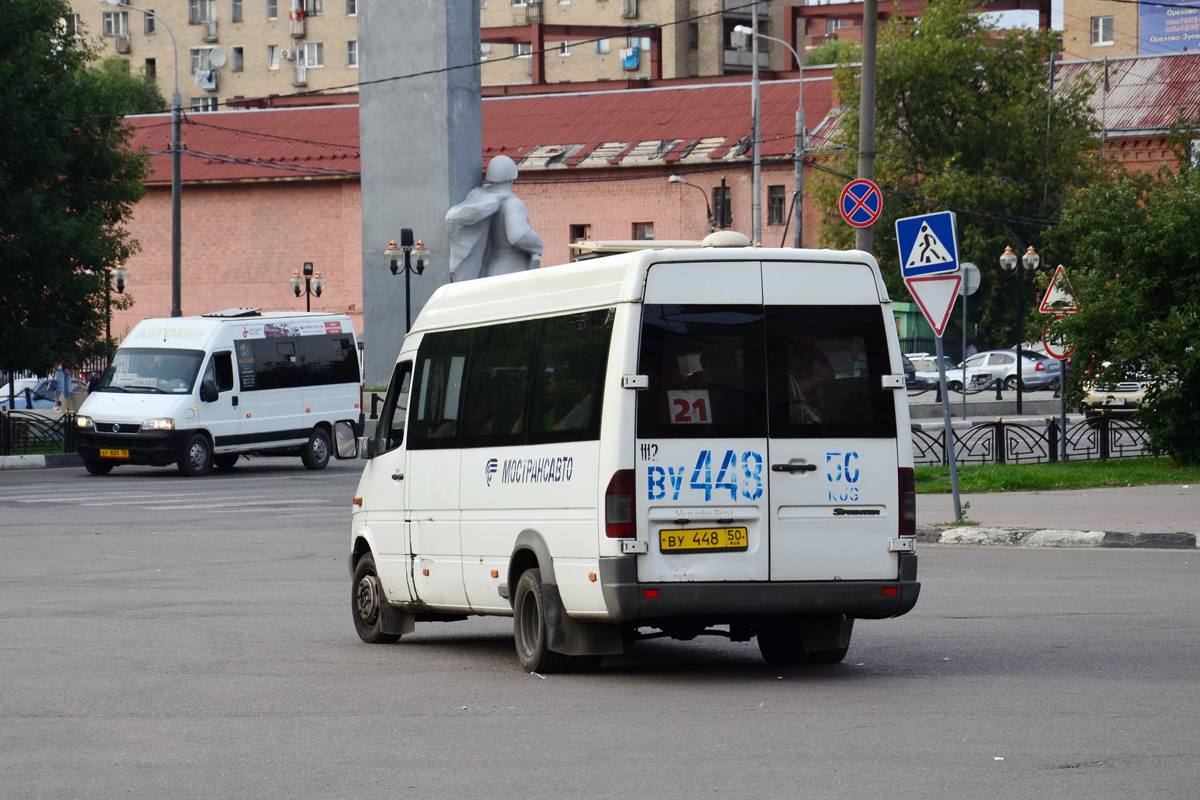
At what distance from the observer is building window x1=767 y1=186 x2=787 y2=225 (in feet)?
237

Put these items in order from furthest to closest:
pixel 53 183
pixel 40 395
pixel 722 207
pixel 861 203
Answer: pixel 722 207 < pixel 40 395 < pixel 53 183 < pixel 861 203

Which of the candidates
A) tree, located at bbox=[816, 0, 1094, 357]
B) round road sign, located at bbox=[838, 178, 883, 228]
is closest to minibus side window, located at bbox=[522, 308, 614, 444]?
round road sign, located at bbox=[838, 178, 883, 228]

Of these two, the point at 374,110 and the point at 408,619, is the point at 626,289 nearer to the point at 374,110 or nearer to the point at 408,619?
the point at 408,619

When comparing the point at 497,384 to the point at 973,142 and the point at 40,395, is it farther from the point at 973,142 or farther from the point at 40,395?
the point at 973,142

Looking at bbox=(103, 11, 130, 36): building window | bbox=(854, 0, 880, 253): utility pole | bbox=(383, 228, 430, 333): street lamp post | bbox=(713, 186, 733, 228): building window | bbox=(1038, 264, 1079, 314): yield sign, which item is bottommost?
bbox=(1038, 264, 1079, 314): yield sign

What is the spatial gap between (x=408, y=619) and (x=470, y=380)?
1807 millimetres

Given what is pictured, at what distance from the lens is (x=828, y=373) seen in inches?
365

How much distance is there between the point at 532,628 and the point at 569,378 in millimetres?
1372

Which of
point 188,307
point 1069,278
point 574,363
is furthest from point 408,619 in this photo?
point 188,307

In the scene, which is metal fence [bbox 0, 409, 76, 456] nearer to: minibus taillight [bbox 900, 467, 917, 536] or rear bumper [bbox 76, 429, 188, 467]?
rear bumper [bbox 76, 429, 188, 467]

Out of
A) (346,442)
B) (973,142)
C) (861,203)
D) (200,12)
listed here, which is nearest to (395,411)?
(346,442)

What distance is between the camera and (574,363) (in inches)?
369

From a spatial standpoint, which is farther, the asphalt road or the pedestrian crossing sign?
the pedestrian crossing sign

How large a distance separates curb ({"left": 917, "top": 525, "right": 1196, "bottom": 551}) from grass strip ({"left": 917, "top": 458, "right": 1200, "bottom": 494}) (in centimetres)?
452
